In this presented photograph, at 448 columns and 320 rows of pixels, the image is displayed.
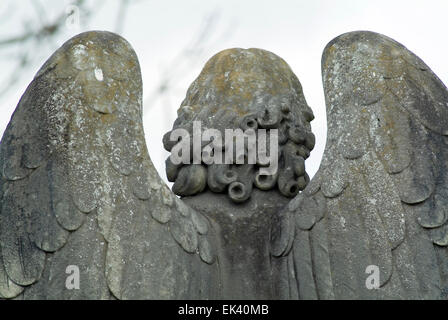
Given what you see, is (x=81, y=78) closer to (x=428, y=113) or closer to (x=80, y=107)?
(x=80, y=107)

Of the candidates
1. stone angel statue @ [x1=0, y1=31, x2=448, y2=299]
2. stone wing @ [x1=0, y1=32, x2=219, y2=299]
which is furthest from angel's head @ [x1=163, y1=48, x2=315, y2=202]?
stone wing @ [x1=0, y1=32, x2=219, y2=299]

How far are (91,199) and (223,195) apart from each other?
75 centimetres

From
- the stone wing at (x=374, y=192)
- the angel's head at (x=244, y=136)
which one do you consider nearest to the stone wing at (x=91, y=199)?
the angel's head at (x=244, y=136)

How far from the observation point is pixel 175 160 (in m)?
6.63

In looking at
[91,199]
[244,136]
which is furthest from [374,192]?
[91,199]

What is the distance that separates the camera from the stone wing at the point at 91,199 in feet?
19.6

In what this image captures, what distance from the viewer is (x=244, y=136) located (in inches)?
261

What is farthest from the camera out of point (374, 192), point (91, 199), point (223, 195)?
point (223, 195)

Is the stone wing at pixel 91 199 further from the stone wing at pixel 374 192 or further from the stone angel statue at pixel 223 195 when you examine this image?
the stone wing at pixel 374 192

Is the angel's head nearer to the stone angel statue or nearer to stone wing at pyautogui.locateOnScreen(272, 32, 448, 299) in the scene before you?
the stone angel statue

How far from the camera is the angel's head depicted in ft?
21.6

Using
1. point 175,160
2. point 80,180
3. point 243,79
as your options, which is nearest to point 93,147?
point 80,180

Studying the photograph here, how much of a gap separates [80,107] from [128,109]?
0.21 m

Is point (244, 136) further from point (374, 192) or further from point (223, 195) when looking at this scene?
point (374, 192)
